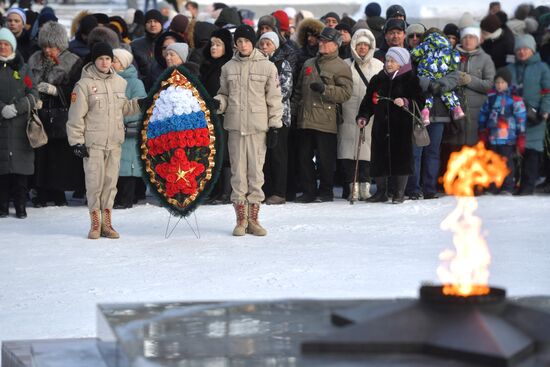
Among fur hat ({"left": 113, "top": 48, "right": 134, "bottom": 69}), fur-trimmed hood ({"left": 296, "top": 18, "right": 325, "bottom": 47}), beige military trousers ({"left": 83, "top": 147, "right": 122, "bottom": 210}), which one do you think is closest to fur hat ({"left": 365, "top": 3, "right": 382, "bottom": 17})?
fur-trimmed hood ({"left": 296, "top": 18, "right": 325, "bottom": 47})

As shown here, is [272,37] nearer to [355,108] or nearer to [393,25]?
[355,108]

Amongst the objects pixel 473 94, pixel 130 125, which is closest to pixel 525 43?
pixel 473 94

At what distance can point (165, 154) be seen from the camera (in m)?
12.4

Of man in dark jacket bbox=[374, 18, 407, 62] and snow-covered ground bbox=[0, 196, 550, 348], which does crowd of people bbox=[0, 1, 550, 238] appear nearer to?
man in dark jacket bbox=[374, 18, 407, 62]

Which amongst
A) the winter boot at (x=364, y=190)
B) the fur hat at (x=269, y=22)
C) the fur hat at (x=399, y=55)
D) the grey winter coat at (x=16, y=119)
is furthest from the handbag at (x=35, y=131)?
the fur hat at (x=399, y=55)

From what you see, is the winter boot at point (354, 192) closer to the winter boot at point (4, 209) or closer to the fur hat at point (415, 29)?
the fur hat at point (415, 29)

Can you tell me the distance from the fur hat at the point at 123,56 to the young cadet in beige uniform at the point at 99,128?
6.09 feet

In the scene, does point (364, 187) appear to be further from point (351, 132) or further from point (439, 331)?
point (439, 331)

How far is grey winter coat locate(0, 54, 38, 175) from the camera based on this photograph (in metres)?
13.7

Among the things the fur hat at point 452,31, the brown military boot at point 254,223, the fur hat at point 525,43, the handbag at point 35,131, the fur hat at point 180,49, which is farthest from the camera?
the fur hat at point 452,31

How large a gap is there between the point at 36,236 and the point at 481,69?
18.5 feet

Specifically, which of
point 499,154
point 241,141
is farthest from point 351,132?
point 241,141

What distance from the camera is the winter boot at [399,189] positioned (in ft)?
48.2

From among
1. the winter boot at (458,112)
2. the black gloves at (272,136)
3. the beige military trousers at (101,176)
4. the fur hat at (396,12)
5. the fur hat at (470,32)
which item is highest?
the fur hat at (396,12)
